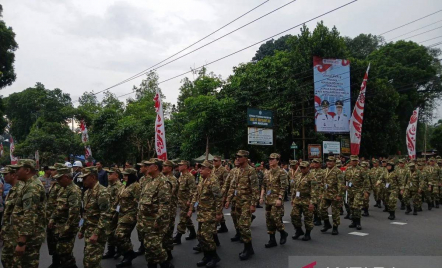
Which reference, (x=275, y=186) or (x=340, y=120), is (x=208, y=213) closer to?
(x=275, y=186)

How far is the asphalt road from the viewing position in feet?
21.7

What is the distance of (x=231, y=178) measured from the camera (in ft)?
26.0

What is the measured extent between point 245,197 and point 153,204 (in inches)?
87.8

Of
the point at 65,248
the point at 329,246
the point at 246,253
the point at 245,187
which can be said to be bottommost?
the point at 329,246

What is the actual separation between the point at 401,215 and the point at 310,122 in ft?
49.6

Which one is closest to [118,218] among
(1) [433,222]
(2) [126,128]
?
(1) [433,222]

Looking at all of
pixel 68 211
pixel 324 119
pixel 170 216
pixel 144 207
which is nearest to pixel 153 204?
pixel 144 207

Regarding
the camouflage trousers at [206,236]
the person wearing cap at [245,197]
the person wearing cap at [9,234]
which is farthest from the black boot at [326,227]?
the person wearing cap at [9,234]

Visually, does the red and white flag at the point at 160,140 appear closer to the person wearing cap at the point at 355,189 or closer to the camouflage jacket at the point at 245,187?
the camouflage jacket at the point at 245,187

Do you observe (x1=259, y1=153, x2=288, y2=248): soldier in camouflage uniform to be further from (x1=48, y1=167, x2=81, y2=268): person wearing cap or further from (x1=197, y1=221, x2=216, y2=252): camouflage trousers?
(x1=48, y1=167, x2=81, y2=268): person wearing cap

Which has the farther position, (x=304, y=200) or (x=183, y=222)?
(x=304, y=200)

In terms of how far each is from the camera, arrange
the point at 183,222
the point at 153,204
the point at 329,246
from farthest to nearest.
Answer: the point at 183,222 < the point at 329,246 < the point at 153,204

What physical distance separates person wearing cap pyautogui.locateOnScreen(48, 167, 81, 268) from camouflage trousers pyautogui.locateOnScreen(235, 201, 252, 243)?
9.74 feet

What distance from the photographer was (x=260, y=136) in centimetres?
2406
